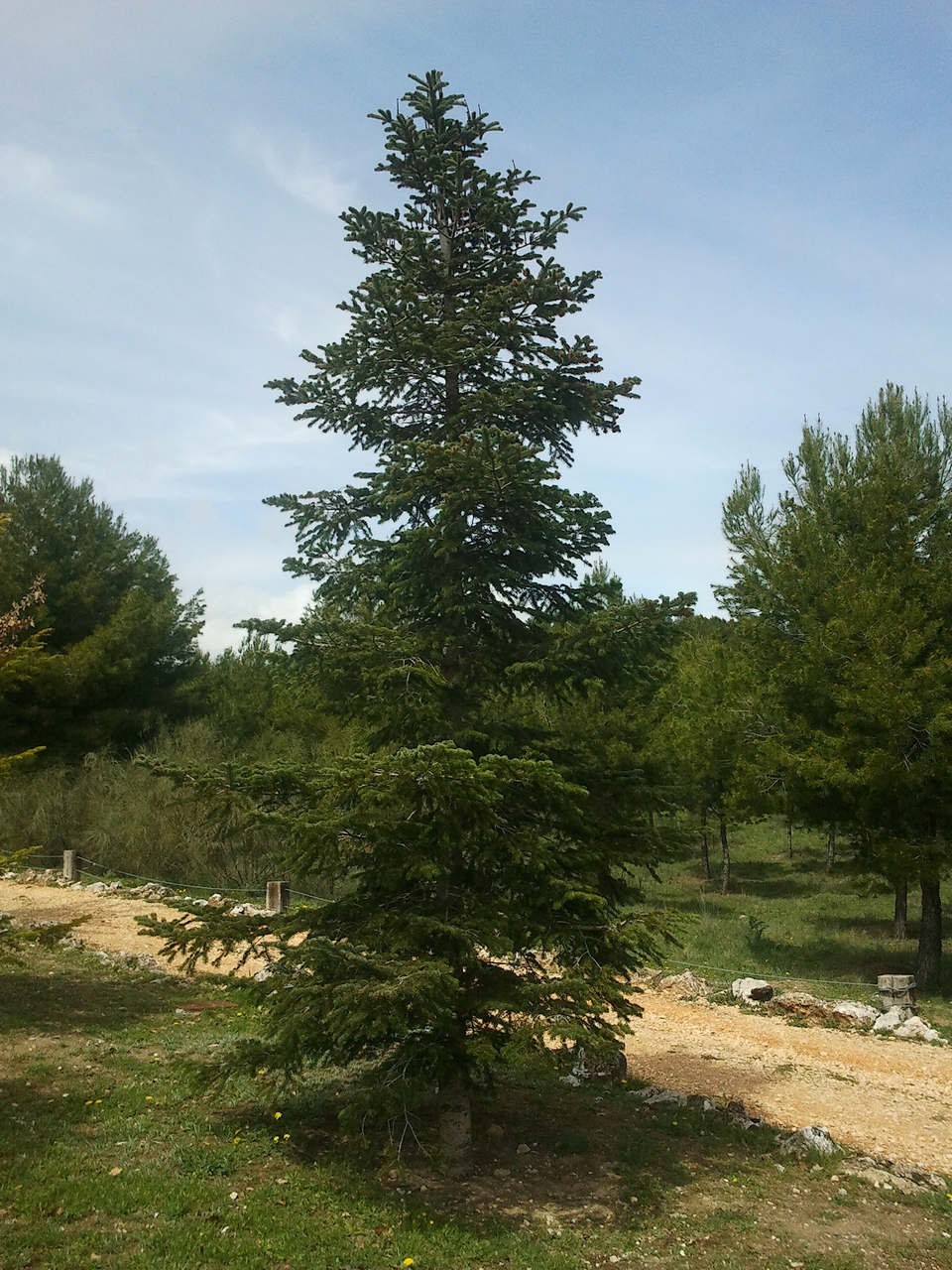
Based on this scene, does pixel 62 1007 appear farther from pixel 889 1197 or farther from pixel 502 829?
pixel 889 1197

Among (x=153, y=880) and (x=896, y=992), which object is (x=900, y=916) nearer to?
(x=896, y=992)

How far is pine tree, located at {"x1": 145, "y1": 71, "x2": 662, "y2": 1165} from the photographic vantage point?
567 centimetres

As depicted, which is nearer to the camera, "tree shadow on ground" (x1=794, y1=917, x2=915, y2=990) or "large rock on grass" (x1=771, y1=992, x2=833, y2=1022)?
"large rock on grass" (x1=771, y1=992, x2=833, y2=1022)

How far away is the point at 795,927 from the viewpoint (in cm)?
1914

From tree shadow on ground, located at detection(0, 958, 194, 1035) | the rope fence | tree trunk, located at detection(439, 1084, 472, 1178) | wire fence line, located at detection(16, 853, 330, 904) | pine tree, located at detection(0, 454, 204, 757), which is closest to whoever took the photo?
tree trunk, located at detection(439, 1084, 472, 1178)

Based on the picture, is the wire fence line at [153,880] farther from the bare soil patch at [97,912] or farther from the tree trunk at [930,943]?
the tree trunk at [930,943]

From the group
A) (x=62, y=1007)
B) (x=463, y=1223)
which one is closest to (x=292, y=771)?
(x=463, y=1223)

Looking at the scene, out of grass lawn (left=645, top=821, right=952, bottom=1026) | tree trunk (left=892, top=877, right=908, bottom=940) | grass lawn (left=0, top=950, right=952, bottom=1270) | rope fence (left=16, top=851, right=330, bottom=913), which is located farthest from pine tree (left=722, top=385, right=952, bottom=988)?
rope fence (left=16, top=851, right=330, bottom=913)

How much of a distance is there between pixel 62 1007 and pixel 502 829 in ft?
22.6

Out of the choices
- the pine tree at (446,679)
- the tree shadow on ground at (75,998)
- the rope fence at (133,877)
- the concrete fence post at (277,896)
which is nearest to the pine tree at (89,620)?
the rope fence at (133,877)

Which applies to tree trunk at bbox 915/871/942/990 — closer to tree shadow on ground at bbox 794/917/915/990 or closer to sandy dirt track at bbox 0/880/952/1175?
tree shadow on ground at bbox 794/917/915/990

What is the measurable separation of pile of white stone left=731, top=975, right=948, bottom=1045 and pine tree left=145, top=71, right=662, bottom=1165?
6.33 meters

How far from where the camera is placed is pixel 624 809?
6832 millimetres

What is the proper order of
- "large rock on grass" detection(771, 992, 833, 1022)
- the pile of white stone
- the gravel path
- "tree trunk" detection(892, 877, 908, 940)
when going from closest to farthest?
1. the gravel path
2. the pile of white stone
3. "large rock on grass" detection(771, 992, 833, 1022)
4. "tree trunk" detection(892, 877, 908, 940)
